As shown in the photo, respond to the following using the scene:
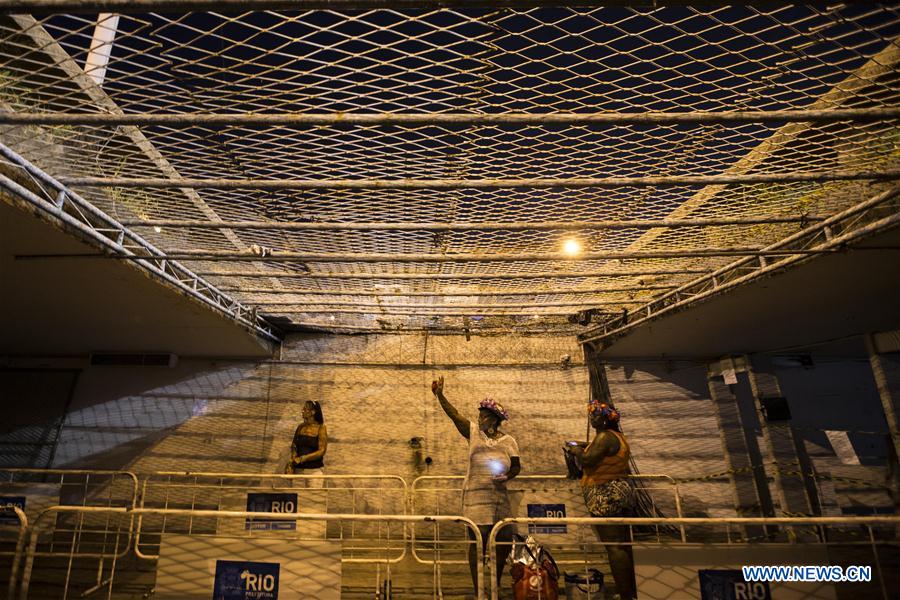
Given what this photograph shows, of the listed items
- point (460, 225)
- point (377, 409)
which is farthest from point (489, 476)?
point (377, 409)

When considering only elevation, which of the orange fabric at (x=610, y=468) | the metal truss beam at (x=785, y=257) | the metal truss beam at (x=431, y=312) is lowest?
the orange fabric at (x=610, y=468)

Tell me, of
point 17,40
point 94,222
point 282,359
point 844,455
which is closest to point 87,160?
point 94,222

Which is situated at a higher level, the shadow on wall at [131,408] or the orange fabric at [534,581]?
the shadow on wall at [131,408]

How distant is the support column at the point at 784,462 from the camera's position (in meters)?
7.05

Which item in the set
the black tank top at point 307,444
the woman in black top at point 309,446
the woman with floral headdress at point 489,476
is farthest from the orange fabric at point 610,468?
the black tank top at point 307,444

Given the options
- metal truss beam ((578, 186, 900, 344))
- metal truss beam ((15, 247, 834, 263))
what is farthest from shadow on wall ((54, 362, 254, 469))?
metal truss beam ((578, 186, 900, 344))

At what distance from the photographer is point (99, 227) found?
12.8 ft

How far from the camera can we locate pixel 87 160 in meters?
3.39

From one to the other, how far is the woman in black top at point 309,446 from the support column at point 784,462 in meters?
7.00

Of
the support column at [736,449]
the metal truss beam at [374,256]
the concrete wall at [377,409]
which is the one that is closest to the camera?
the metal truss beam at [374,256]

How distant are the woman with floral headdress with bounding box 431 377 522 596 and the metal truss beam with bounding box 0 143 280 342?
352 cm

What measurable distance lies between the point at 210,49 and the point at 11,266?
Result: 3.78 m

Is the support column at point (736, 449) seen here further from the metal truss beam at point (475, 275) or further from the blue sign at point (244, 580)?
the blue sign at point (244, 580)

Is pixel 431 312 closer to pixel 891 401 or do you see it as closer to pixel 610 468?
pixel 610 468
